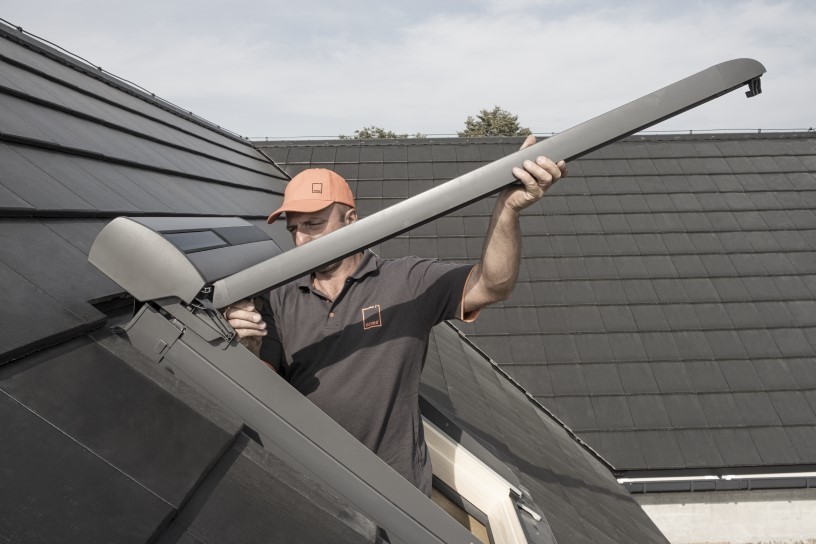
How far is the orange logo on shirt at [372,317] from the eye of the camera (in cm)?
242

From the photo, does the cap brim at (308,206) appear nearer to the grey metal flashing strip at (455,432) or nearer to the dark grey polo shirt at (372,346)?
the dark grey polo shirt at (372,346)

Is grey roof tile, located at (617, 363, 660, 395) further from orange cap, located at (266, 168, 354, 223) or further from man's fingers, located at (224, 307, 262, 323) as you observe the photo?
man's fingers, located at (224, 307, 262, 323)

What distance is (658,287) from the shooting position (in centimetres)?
864

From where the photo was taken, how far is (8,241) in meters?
1.61

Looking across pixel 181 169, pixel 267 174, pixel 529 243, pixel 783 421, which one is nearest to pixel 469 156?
pixel 529 243

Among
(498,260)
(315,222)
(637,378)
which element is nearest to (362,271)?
(315,222)

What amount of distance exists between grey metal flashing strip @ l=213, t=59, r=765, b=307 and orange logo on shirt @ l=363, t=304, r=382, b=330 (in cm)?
79

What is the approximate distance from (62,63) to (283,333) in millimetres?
3354

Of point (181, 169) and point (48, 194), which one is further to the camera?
point (181, 169)

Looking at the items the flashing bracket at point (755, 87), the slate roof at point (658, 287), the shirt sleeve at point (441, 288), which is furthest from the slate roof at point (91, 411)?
the slate roof at point (658, 287)

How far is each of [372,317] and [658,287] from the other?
284 inches

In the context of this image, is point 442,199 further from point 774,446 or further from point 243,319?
point 774,446

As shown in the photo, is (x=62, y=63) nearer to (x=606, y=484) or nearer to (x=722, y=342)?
(x=606, y=484)

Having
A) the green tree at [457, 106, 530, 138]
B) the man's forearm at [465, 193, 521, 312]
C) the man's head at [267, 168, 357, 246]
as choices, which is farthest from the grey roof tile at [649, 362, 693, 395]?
the green tree at [457, 106, 530, 138]
